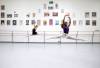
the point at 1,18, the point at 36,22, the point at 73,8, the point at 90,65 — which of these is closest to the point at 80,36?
the point at 73,8

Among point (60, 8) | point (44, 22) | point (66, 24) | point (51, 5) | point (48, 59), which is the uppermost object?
point (51, 5)

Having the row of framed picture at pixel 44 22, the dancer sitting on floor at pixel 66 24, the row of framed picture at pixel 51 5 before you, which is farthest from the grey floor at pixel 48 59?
the row of framed picture at pixel 51 5

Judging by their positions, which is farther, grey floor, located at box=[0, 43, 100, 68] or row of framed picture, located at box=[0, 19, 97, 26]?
row of framed picture, located at box=[0, 19, 97, 26]

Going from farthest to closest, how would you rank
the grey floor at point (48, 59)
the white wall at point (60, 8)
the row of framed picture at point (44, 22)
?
1. the row of framed picture at point (44, 22)
2. the white wall at point (60, 8)
3. the grey floor at point (48, 59)

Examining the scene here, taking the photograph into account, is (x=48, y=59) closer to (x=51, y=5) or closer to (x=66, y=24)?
(x=66, y=24)

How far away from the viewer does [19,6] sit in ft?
48.0

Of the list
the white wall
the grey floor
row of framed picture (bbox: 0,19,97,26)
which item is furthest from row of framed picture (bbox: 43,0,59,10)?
the grey floor

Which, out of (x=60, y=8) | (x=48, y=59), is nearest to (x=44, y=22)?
(x=60, y=8)

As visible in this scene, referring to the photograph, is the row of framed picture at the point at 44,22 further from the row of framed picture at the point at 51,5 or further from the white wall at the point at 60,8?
the row of framed picture at the point at 51,5

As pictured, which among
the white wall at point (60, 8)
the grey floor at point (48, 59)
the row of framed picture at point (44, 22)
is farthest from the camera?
the row of framed picture at point (44, 22)

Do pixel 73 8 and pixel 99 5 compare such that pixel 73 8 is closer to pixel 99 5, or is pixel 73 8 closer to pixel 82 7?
pixel 82 7

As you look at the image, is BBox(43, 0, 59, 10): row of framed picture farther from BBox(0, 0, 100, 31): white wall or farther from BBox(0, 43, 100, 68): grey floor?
BBox(0, 43, 100, 68): grey floor

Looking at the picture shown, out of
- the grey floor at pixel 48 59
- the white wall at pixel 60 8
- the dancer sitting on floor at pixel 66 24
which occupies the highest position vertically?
the white wall at pixel 60 8

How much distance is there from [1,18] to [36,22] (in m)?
2.30
